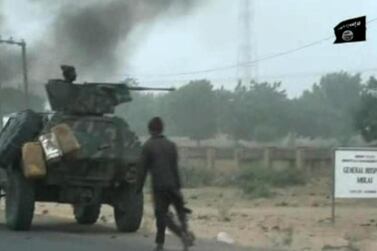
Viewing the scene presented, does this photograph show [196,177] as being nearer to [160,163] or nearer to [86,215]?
[86,215]

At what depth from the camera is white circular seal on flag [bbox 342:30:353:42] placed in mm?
20422

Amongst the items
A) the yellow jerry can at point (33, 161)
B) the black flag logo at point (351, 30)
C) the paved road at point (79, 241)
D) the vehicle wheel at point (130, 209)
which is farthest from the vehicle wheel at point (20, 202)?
the black flag logo at point (351, 30)

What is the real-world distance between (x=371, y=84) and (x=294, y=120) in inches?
589

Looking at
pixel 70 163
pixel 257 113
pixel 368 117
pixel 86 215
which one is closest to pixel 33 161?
pixel 70 163

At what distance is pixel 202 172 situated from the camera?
150ft

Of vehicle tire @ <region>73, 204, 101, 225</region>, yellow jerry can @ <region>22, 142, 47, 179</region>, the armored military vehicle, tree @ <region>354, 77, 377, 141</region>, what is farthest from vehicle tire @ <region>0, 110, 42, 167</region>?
tree @ <region>354, 77, 377, 141</region>

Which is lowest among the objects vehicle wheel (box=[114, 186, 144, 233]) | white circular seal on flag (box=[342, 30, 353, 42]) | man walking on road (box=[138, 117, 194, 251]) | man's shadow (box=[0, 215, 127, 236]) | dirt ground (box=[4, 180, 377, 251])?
dirt ground (box=[4, 180, 377, 251])

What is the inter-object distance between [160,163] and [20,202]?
4059 millimetres

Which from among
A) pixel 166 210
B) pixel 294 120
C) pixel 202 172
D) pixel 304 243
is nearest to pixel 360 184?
pixel 304 243

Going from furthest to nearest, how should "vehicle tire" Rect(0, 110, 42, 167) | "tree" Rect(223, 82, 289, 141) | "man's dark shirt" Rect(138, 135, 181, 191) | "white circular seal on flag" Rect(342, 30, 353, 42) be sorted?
"tree" Rect(223, 82, 289, 141)
"white circular seal on flag" Rect(342, 30, 353, 42)
"vehicle tire" Rect(0, 110, 42, 167)
"man's dark shirt" Rect(138, 135, 181, 191)

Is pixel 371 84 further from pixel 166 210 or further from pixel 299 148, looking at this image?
pixel 166 210

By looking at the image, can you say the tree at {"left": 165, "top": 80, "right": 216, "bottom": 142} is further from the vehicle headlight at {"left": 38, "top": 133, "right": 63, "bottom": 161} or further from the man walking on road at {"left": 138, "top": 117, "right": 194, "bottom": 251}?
the man walking on road at {"left": 138, "top": 117, "right": 194, "bottom": 251}

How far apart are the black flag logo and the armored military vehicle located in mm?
6596

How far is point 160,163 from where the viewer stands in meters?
11.3
